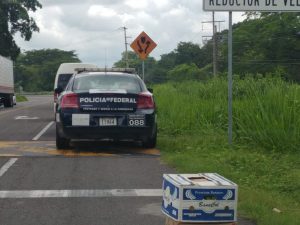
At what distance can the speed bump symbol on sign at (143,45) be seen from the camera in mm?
21953

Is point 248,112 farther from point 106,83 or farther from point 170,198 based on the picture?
point 170,198

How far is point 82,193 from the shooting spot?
770 cm

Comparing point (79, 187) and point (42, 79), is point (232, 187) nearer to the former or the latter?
point (79, 187)

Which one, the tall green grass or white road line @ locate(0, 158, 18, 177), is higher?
the tall green grass

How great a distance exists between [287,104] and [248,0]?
6.81 feet

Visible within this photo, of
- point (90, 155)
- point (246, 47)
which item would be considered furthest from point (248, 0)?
point (246, 47)

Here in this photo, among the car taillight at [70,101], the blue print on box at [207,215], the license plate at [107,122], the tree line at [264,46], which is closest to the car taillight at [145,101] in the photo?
the license plate at [107,122]

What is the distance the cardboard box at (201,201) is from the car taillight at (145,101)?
21.9 feet

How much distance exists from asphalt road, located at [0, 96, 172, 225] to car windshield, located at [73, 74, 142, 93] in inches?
48.0

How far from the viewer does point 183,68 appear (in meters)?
86.8

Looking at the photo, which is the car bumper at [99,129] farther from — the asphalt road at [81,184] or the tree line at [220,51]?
the tree line at [220,51]

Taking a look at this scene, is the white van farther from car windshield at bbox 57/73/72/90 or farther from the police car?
the police car

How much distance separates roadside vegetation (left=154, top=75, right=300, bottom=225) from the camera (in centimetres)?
722

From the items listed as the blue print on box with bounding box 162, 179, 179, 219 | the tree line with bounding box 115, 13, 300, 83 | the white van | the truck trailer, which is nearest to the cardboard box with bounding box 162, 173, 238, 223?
the blue print on box with bounding box 162, 179, 179, 219
